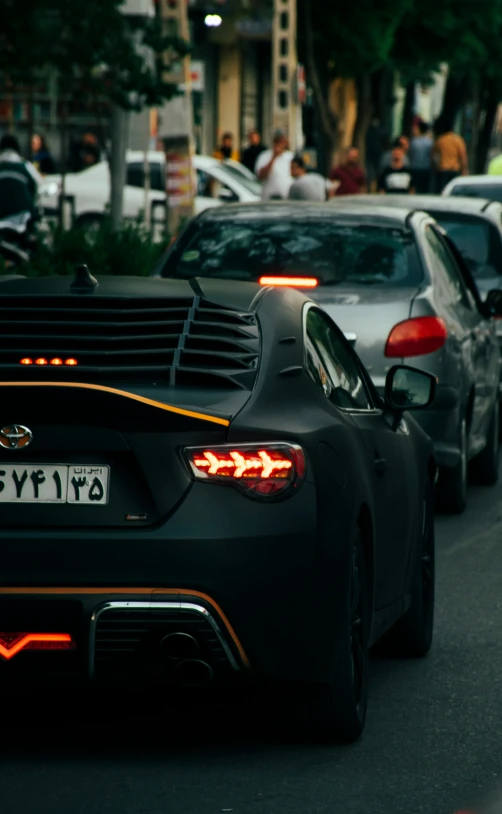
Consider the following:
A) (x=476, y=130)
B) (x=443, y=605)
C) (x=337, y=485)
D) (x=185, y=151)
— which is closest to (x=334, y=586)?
(x=337, y=485)

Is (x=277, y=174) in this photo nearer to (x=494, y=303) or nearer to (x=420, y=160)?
(x=420, y=160)

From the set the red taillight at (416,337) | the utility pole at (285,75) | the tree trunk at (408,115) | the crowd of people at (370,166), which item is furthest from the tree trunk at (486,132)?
the red taillight at (416,337)

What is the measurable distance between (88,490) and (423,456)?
Answer: 2.19 m

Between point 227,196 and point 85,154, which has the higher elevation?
point 227,196

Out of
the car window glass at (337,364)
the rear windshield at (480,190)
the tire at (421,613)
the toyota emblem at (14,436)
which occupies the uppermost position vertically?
the toyota emblem at (14,436)

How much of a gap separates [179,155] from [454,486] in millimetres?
10934

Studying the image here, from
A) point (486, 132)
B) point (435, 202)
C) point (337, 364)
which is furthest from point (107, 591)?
point (486, 132)

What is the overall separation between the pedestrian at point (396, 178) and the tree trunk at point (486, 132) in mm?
18318

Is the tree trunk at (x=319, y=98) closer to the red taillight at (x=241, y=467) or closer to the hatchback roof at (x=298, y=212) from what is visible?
the hatchback roof at (x=298, y=212)

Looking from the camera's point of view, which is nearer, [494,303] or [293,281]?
[293,281]

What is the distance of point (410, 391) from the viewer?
281 inches

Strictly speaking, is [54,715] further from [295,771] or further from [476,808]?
[476,808]

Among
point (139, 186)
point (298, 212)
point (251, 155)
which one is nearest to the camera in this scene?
point (298, 212)

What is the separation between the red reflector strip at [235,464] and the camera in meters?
5.47
